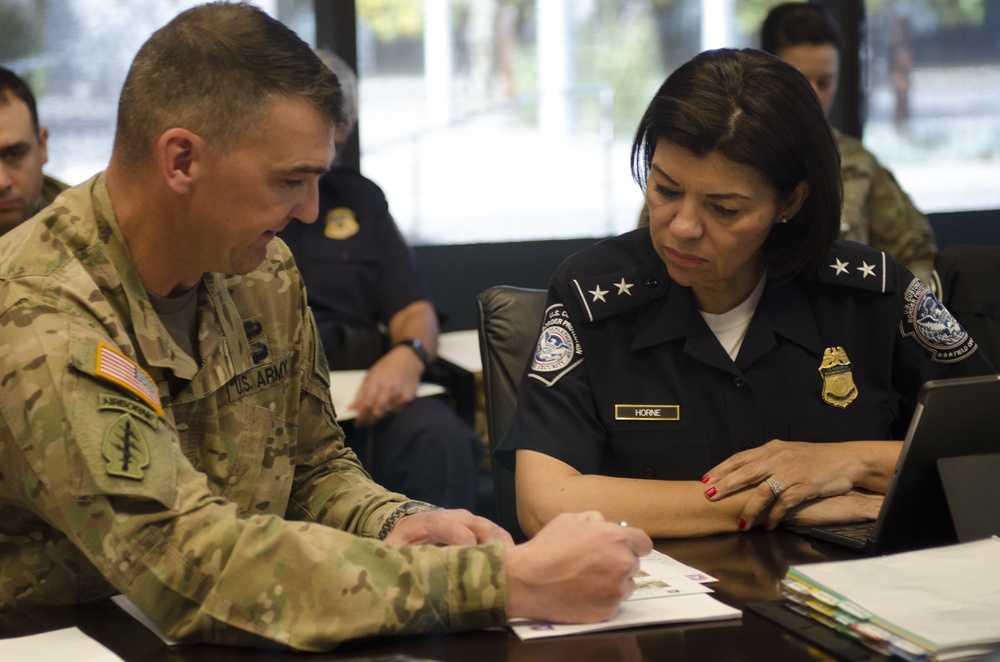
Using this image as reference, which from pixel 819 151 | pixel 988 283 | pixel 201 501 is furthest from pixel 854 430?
pixel 201 501

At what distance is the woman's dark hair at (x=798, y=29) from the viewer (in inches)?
Answer: 137

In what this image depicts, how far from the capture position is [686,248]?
Answer: 5.72 ft

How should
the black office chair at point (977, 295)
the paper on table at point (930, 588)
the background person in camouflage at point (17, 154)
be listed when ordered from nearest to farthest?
the paper on table at point (930, 588)
the black office chair at point (977, 295)
the background person in camouflage at point (17, 154)

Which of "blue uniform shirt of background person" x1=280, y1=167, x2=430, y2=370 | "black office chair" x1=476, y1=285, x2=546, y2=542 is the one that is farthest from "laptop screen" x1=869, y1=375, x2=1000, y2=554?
"blue uniform shirt of background person" x1=280, y1=167, x2=430, y2=370

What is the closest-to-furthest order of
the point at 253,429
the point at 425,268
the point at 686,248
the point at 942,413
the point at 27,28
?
the point at 942,413 → the point at 253,429 → the point at 686,248 → the point at 27,28 → the point at 425,268

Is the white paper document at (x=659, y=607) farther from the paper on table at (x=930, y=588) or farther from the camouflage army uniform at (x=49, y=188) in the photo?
the camouflage army uniform at (x=49, y=188)

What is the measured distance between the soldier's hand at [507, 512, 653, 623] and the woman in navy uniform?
40 cm

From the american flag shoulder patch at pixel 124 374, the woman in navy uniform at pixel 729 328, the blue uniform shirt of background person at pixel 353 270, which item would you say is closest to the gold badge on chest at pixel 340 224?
the blue uniform shirt of background person at pixel 353 270

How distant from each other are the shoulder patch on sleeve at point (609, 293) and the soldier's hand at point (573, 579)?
2.05 ft

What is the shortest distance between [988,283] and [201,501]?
1910mm

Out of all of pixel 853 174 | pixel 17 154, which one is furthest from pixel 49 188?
pixel 853 174

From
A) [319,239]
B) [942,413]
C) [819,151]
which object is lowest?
[319,239]

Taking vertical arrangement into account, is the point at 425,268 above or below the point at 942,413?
below

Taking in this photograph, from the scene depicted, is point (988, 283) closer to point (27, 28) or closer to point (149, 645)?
point (149, 645)
